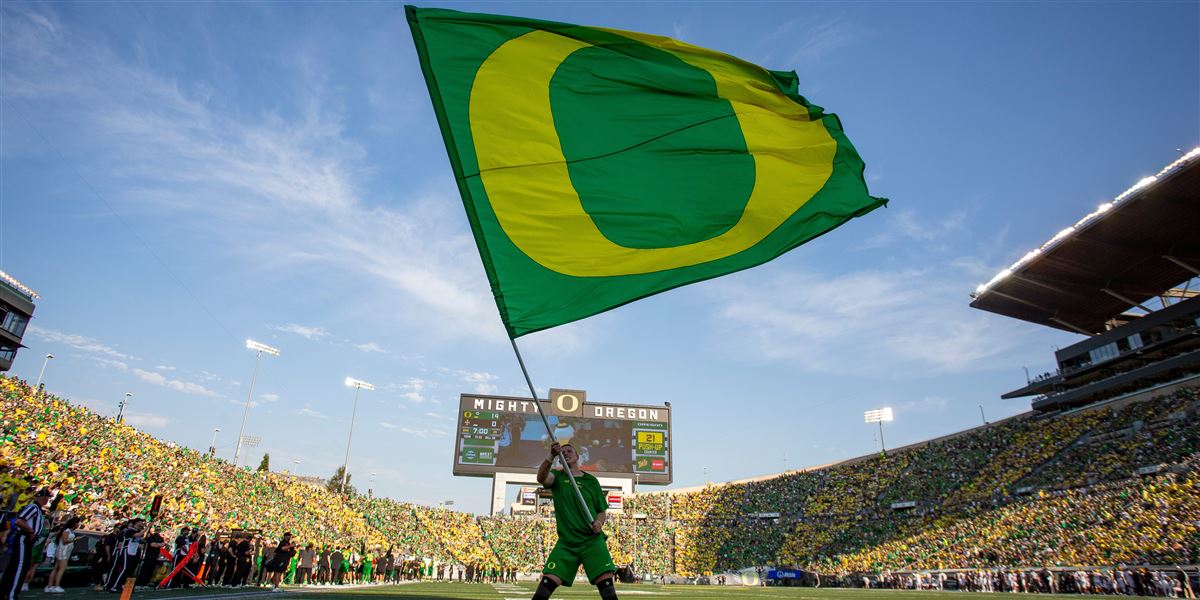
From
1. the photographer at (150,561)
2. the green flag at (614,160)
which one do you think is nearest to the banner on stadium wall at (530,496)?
the photographer at (150,561)

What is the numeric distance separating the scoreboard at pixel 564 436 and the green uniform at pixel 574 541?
36.5 m

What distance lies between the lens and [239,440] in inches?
1719

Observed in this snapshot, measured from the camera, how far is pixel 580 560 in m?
5.25

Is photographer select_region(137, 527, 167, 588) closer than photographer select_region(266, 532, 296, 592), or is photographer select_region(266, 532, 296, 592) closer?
photographer select_region(137, 527, 167, 588)

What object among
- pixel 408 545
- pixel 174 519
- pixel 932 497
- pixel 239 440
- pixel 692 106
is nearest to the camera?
pixel 692 106

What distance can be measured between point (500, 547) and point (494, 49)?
45.8 metres

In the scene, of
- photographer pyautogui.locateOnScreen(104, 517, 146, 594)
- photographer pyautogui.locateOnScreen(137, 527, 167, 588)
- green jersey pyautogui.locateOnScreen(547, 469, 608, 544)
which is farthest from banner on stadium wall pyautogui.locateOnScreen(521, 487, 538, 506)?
green jersey pyautogui.locateOnScreen(547, 469, 608, 544)

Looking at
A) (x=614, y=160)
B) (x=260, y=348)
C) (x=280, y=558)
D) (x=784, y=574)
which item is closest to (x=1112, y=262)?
(x=784, y=574)

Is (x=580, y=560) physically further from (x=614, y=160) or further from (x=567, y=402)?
(x=567, y=402)

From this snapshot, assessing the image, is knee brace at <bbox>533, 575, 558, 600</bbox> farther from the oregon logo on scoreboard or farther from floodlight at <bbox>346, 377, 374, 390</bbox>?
floodlight at <bbox>346, 377, 374, 390</bbox>

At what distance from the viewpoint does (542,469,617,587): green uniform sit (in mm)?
5055

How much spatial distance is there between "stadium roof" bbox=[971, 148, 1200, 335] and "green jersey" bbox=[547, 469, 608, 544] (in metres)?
32.6

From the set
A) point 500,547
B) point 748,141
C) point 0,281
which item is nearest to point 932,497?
point 500,547

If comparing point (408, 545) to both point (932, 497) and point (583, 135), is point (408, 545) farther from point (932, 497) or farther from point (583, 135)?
point (583, 135)
